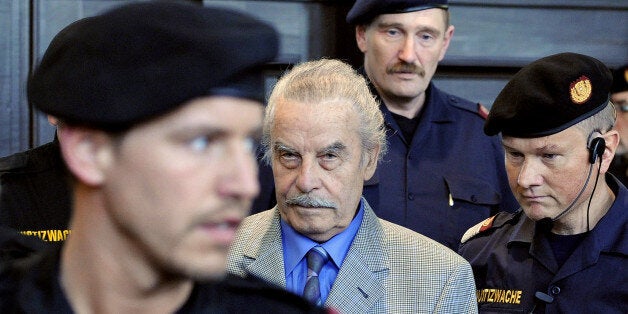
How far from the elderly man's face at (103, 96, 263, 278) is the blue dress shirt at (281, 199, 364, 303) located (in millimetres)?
A: 1467

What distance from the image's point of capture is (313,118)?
9.32ft

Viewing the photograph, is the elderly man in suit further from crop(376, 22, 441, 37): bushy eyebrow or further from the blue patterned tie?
crop(376, 22, 441, 37): bushy eyebrow

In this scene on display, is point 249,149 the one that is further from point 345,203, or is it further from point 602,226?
point 602,226

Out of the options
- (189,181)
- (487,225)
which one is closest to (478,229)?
(487,225)

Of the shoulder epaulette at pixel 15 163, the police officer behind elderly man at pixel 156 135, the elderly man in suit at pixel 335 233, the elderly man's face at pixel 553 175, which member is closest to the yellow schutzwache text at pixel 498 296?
the elderly man's face at pixel 553 175

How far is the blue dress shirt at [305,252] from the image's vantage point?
111 inches

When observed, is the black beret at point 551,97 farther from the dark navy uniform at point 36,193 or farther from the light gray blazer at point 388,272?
the dark navy uniform at point 36,193

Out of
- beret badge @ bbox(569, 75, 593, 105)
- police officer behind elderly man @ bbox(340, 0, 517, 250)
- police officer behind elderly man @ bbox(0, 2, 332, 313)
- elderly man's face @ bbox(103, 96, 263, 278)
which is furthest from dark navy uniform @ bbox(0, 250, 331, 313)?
police officer behind elderly man @ bbox(340, 0, 517, 250)

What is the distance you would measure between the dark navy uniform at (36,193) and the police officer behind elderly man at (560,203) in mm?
1154

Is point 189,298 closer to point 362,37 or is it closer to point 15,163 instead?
point 15,163

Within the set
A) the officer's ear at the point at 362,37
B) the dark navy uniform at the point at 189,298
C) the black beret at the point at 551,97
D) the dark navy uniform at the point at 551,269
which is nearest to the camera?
the dark navy uniform at the point at 189,298

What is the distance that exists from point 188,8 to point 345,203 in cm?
149

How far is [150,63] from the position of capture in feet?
4.40

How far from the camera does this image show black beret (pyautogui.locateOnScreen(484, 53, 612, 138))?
10.2ft
